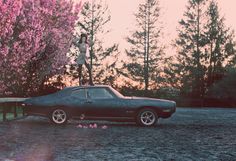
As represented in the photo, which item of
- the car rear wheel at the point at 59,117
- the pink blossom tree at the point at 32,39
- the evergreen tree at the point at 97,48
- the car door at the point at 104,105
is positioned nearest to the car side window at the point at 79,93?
the car door at the point at 104,105

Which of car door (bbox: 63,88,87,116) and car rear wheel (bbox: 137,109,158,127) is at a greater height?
car door (bbox: 63,88,87,116)

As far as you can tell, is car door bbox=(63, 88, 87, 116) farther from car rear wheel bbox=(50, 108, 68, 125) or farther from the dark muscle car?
car rear wheel bbox=(50, 108, 68, 125)

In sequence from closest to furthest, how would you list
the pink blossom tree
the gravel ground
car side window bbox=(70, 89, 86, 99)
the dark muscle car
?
the gravel ground
the dark muscle car
car side window bbox=(70, 89, 86, 99)
the pink blossom tree

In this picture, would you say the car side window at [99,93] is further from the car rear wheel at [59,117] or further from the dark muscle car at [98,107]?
the car rear wheel at [59,117]

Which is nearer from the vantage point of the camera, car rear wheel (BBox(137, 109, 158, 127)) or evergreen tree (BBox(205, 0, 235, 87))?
car rear wheel (BBox(137, 109, 158, 127))

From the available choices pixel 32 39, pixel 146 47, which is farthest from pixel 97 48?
pixel 32 39

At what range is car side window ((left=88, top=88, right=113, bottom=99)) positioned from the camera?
51.8ft

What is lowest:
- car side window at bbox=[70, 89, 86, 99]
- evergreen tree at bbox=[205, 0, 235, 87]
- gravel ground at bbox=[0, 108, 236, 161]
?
gravel ground at bbox=[0, 108, 236, 161]

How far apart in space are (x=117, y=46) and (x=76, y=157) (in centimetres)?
5240

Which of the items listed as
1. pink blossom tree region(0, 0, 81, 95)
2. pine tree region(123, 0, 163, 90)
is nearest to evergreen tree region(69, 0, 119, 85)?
pine tree region(123, 0, 163, 90)

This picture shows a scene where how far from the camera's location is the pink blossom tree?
20234 millimetres

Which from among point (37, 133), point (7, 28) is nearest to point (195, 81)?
point (7, 28)

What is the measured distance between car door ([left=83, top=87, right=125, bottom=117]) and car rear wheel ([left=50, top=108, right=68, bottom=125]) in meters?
0.76

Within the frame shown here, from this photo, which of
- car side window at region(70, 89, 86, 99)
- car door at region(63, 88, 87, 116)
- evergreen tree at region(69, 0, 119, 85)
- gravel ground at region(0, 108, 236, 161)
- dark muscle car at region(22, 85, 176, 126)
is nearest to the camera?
gravel ground at region(0, 108, 236, 161)
